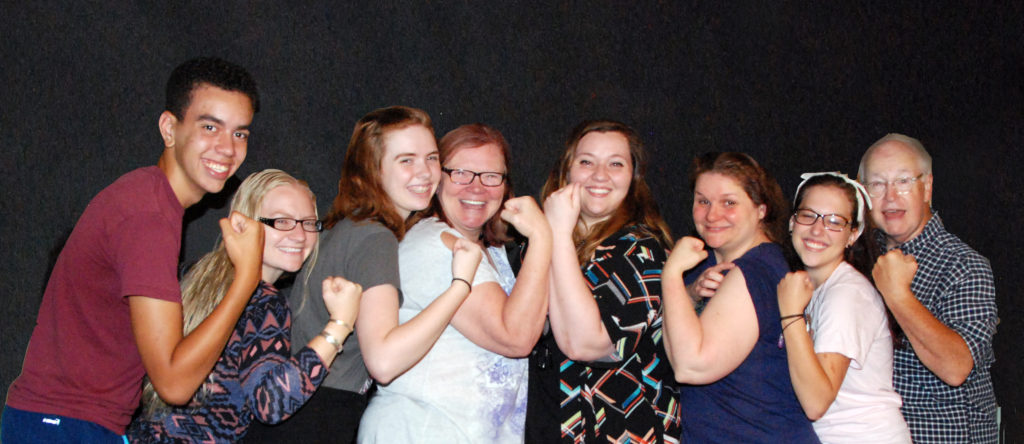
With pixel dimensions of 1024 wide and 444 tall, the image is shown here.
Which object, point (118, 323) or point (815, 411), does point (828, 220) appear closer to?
point (815, 411)

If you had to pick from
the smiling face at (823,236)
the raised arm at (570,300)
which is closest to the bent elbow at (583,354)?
the raised arm at (570,300)

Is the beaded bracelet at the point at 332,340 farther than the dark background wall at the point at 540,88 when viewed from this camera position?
No

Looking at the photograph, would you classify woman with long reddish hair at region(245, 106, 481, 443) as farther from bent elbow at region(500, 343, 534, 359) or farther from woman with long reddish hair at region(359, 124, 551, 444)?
bent elbow at region(500, 343, 534, 359)

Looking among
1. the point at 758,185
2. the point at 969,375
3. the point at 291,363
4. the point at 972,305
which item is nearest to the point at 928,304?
the point at 972,305

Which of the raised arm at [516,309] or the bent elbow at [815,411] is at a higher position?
the raised arm at [516,309]

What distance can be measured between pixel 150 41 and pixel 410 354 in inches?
66.0

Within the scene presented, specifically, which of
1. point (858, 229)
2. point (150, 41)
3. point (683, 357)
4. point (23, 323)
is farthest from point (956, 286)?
point (23, 323)

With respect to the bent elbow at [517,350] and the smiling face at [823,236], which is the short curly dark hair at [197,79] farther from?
the smiling face at [823,236]

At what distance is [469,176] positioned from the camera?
95.7 inches

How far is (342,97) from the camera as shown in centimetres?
302

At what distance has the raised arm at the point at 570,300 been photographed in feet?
7.08

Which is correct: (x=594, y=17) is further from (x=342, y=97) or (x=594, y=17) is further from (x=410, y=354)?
(x=410, y=354)

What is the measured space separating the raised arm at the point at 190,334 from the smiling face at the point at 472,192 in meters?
0.68

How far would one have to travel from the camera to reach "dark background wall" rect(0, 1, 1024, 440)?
276cm
